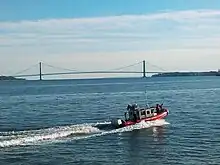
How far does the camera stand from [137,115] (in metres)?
59.8

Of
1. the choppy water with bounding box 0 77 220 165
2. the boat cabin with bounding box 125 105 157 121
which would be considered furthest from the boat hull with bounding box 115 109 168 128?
the choppy water with bounding box 0 77 220 165

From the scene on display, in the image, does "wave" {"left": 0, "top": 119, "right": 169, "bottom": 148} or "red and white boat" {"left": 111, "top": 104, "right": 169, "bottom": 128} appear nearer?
"wave" {"left": 0, "top": 119, "right": 169, "bottom": 148}

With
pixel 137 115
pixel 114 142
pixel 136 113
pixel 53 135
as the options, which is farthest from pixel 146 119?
pixel 53 135

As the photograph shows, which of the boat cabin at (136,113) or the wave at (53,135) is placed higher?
the boat cabin at (136,113)

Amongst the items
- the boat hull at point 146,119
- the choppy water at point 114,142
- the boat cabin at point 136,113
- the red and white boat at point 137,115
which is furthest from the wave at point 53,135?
the boat cabin at point 136,113

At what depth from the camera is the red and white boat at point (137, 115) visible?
185ft

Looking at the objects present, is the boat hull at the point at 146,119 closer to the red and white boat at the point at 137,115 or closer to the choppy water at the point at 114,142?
the red and white boat at the point at 137,115

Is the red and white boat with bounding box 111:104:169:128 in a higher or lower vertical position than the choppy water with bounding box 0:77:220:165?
higher

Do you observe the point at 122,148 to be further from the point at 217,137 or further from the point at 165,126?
the point at 165,126

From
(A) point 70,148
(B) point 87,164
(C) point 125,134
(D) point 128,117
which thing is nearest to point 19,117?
(D) point 128,117

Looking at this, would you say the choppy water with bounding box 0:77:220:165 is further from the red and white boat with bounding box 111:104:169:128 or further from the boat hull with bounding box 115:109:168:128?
the red and white boat with bounding box 111:104:169:128

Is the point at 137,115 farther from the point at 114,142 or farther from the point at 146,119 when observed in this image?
→ the point at 114,142

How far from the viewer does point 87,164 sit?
123 ft

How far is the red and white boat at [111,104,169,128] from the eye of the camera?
5641 cm
